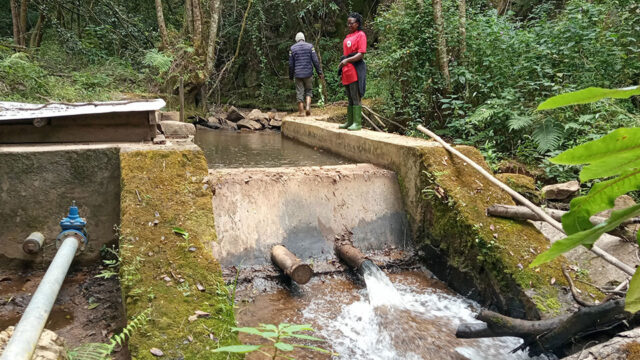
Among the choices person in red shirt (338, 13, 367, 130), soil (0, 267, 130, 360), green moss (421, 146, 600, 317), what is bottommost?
soil (0, 267, 130, 360)

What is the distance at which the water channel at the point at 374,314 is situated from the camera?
3.12 meters

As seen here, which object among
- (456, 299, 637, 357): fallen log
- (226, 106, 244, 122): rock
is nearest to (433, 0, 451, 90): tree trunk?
(456, 299, 637, 357): fallen log

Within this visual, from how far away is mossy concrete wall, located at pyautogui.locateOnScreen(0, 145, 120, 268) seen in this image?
3.62 metres

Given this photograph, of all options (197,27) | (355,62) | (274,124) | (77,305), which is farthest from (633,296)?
(197,27)

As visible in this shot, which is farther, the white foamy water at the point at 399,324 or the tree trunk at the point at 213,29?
the tree trunk at the point at 213,29

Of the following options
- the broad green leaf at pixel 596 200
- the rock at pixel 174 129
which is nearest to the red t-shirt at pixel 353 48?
the rock at pixel 174 129

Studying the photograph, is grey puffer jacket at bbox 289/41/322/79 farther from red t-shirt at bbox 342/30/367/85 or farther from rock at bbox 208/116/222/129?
red t-shirt at bbox 342/30/367/85

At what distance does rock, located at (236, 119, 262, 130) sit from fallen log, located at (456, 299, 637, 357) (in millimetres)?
11212

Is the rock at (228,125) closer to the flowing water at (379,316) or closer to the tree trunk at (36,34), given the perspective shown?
the tree trunk at (36,34)

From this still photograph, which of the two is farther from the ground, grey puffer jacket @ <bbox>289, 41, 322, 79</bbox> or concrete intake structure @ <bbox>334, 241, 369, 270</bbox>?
grey puffer jacket @ <bbox>289, 41, 322, 79</bbox>

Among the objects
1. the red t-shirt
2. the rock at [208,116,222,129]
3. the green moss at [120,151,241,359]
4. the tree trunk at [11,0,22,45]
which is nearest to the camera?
the green moss at [120,151,241,359]

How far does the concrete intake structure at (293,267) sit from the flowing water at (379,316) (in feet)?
0.67

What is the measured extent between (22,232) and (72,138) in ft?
3.42

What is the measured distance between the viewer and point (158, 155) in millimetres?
3715
